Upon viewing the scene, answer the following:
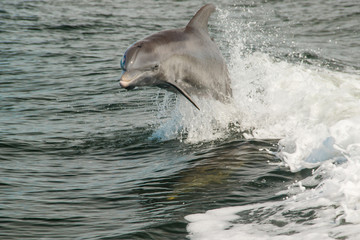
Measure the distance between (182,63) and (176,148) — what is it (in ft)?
5.51

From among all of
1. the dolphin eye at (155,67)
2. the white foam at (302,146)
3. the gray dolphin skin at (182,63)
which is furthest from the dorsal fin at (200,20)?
the white foam at (302,146)

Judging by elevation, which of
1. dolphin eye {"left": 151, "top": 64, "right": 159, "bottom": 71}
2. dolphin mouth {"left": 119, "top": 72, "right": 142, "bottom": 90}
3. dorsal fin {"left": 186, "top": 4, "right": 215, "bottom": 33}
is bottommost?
dolphin mouth {"left": 119, "top": 72, "right": 142, "bottom": 90}

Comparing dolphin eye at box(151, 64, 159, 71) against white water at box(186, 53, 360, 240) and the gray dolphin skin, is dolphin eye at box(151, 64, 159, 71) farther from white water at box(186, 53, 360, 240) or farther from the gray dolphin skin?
white water at box(186, 53, 360, 240)

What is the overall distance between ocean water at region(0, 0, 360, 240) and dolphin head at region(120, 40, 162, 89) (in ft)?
4.72

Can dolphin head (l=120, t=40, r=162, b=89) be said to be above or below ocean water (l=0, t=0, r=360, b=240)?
above

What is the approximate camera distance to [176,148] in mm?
9906

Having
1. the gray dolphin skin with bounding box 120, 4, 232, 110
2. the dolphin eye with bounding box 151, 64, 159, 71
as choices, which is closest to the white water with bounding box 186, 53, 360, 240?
the gray dolphin skin with bounding box 120, 4, 232, 110

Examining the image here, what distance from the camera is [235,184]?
24.4ft

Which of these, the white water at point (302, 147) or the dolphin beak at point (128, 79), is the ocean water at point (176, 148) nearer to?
the white water at point (302, 147)

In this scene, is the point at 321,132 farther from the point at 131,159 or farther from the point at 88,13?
the point at 88,13

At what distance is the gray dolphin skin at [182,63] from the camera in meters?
7.93

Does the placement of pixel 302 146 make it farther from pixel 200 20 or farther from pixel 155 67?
pixel 200 20

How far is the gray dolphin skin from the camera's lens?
793 cm

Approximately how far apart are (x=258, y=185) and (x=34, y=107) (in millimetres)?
7304
